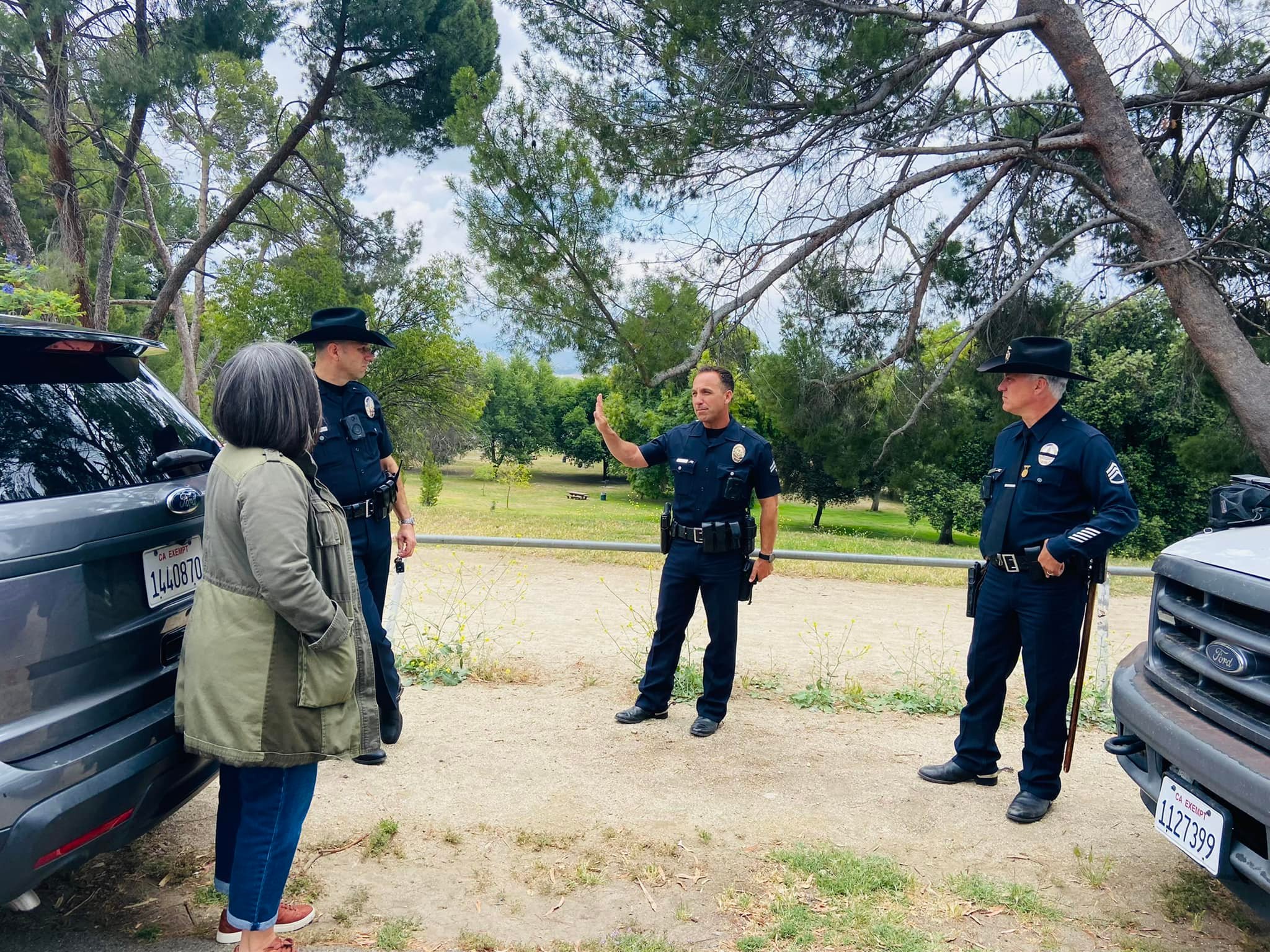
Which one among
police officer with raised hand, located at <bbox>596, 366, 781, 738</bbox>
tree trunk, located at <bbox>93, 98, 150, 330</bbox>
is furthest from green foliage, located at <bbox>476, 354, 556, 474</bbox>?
police officer with raised hand, located at <bbox>596, 366, 781, 738</bbox>

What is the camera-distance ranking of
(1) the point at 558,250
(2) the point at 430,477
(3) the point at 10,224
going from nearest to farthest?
(1) the point at 558,250 < (3) the point at 10,224 < (2) the point at 430,477

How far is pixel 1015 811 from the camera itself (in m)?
3.74

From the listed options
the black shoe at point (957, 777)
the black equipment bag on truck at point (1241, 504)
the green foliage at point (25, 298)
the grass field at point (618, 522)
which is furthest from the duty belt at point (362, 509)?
the grass field at point (618, 522)

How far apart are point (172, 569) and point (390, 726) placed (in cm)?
201

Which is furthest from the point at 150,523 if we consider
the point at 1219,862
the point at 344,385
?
the point at 1219,862

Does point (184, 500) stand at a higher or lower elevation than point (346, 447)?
lower

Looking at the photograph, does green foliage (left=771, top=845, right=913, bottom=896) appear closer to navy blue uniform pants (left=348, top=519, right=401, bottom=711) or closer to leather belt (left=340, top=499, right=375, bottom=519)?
navy blue uniform pants (left=348, top=519, right=401, bottom=711)

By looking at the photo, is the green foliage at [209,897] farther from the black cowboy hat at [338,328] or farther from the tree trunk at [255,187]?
the tree trunk at [255,187]

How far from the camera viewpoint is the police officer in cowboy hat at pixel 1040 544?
3.63m

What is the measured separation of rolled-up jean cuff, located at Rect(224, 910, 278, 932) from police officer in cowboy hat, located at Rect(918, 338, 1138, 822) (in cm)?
290

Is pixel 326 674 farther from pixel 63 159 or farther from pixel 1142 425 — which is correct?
pixel 1142 425

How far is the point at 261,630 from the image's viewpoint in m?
2.38

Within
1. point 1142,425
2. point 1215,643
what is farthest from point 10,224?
point 1142,425

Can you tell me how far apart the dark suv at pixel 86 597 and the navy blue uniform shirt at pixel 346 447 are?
1.08 m
